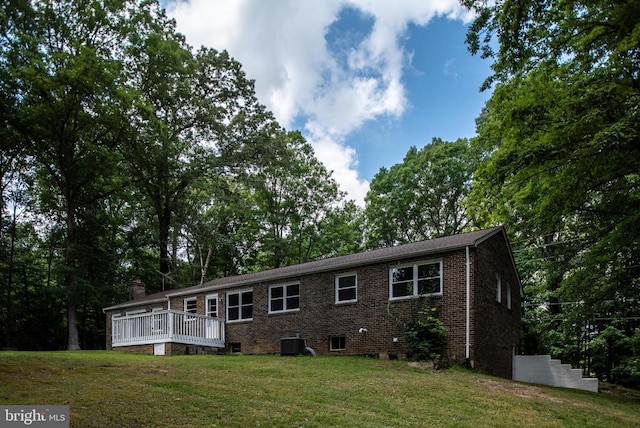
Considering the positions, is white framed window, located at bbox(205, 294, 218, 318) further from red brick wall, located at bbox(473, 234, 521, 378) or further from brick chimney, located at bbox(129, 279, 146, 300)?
red brick wall, located at bbox(473, 234, 521, 378)

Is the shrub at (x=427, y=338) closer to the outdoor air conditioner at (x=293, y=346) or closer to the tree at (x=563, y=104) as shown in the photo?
the outdoor air conditioner at (x=293, y=346)

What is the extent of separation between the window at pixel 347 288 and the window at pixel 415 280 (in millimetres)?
1569

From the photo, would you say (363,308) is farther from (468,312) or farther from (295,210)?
(295,210)

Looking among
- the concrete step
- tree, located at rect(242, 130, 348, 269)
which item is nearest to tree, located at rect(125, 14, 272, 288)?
tree, located at rect(242, 130, 348, 269)

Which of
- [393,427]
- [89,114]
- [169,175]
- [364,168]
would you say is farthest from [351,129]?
[393,427]

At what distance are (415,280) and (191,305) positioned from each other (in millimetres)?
11996

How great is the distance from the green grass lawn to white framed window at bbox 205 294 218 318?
31.3ft

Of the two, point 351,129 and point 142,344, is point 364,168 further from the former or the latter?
point 142,344

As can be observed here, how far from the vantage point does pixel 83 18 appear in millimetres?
25547

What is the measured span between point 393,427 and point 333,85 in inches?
873

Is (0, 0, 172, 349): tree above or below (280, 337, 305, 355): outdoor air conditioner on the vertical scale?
above

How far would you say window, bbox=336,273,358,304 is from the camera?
59.7ft

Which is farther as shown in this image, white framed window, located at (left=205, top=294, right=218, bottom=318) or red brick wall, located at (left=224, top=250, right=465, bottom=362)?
white framed window, located at (left=205, top=294, right=218, bottom=318)

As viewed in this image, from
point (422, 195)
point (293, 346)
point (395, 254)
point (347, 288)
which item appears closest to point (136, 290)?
point (293, 346)
